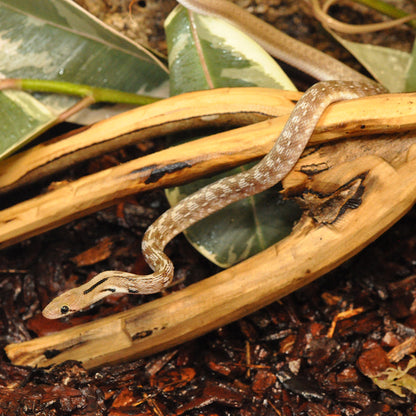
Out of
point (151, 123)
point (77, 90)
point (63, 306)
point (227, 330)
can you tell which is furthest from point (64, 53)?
point (227, 330)

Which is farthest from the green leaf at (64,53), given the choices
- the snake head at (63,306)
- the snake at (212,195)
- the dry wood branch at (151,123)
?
the snake head at (63,306)

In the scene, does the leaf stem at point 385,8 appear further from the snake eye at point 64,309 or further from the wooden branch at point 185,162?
the snake eye at point 64,309

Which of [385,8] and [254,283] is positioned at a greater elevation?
[385,8]

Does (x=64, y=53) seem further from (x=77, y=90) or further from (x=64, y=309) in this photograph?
(x=64, y=309)

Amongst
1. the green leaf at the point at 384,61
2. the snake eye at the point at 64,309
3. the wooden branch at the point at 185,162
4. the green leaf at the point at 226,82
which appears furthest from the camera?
the green leaf at the point at 384,61

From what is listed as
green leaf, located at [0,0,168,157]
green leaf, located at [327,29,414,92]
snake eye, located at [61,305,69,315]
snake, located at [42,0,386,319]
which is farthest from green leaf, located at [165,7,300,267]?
snake eye, located at [61,305,69,315]

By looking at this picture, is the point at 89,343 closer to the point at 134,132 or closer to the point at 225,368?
the point at 225,368
